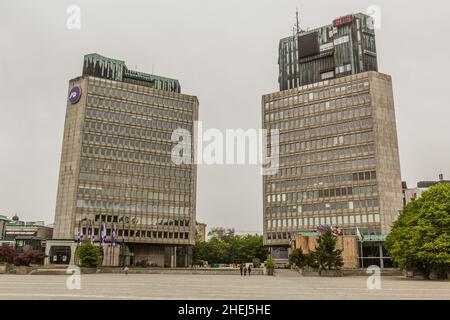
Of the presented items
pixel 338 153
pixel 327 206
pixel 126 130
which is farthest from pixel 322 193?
pixel 126 130

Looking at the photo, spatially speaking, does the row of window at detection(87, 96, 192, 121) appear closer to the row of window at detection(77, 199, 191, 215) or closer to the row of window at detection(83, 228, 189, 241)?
the row of window at detection(77, 199, 191, 215)

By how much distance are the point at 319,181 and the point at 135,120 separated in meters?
52.9

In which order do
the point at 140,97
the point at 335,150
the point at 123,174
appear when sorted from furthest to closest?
the point at 140,97, the point at 123,174, the point at 335,150

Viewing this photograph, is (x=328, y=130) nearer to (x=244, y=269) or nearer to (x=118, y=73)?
(x=244, y=269)

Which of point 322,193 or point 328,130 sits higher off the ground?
point 328,130

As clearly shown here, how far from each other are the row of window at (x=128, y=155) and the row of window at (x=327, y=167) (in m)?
30.3

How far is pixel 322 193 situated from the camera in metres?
109

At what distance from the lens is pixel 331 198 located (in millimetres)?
107625

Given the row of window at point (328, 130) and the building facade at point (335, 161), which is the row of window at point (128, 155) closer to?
the building facade at point (335, 161)

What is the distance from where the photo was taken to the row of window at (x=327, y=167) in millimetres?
104562

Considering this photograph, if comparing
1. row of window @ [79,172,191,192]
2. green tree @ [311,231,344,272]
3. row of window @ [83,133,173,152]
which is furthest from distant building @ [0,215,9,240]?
green tree @ [311,231,344,272]
